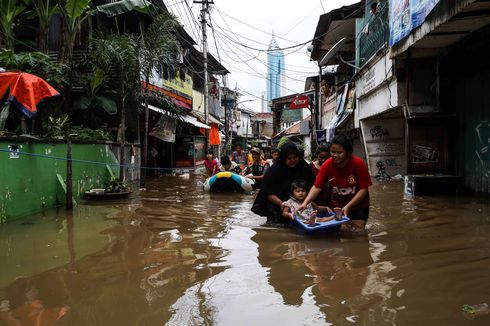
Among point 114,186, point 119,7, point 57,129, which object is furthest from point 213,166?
point 119,7

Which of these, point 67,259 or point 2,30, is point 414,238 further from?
point 2,30

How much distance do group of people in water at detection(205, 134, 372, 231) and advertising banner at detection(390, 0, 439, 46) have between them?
13.1 feet

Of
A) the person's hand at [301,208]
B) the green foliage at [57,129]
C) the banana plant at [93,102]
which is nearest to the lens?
the person's hand at [301,208]

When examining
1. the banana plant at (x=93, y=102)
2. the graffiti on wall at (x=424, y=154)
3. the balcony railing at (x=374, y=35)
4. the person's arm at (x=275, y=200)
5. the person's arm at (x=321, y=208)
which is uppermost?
the balcony railing at (x=374, y=35)

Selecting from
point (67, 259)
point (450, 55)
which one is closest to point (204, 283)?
point (67, 259)

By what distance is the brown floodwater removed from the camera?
333 cm

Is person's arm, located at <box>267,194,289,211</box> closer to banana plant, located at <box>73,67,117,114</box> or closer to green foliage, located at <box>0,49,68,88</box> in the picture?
green foliage, located at <box>0,49,68,88</box>

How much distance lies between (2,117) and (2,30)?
19.6ft

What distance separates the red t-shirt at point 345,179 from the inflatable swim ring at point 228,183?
21.0ft

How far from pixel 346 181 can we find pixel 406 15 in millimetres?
5543

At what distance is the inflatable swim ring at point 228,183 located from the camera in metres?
12.5

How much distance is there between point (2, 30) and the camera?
45.0ft

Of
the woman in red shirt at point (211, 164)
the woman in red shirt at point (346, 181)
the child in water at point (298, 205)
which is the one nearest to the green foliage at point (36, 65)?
the woman in red shirt at point (211, 164)

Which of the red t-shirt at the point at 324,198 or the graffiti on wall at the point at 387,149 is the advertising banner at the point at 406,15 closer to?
the red t-shirt at the point at 324,198
